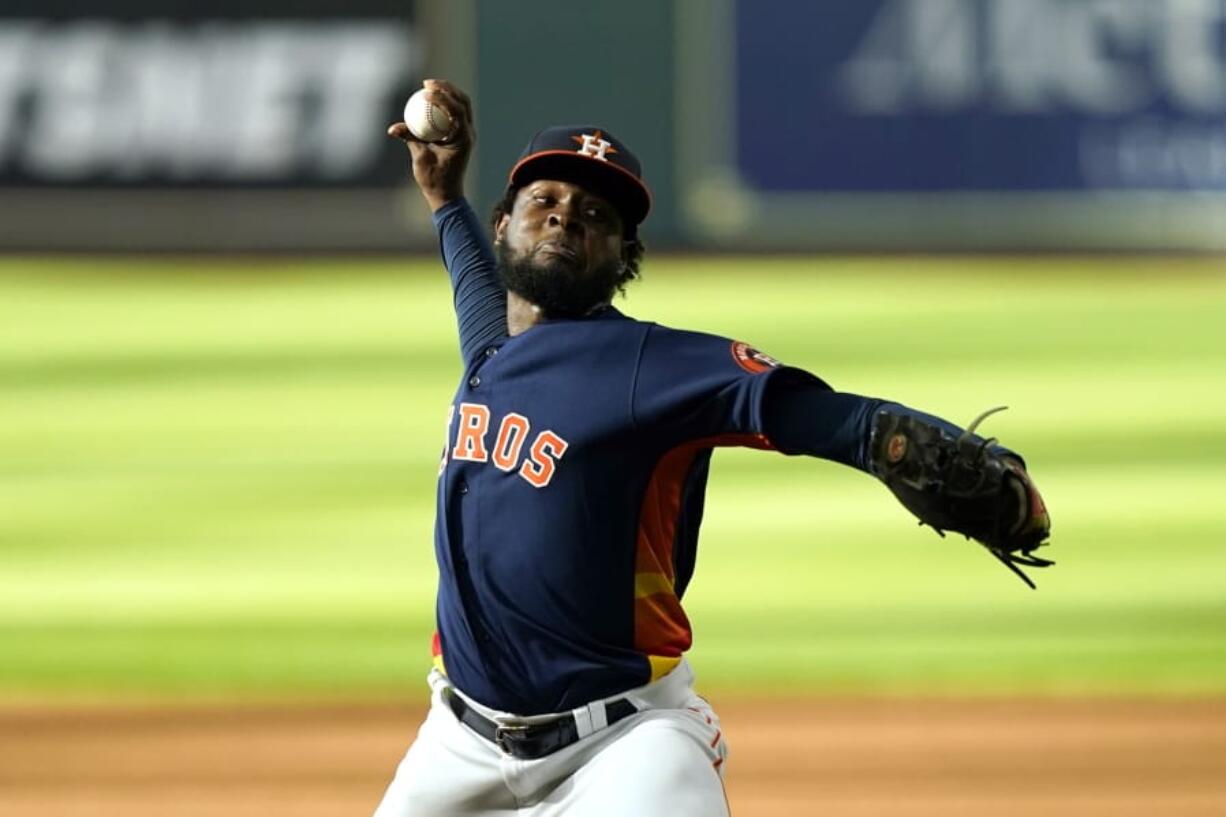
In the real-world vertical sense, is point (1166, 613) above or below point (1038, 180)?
below

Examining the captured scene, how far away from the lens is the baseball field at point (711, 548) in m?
6.55

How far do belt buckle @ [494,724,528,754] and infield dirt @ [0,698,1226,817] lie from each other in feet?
8.64

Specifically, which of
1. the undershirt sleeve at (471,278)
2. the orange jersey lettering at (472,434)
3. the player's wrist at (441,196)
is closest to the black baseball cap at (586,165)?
the undershirt sleeve at (471,278)

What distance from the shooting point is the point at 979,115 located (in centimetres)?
1302

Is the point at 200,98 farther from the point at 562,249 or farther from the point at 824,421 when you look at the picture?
the point at 824,421

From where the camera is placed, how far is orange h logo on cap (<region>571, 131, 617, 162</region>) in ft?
11.3

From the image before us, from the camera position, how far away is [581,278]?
3.42m

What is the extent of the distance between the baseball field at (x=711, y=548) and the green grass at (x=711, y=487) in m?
0.02

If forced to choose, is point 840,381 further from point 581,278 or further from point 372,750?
point 581,278

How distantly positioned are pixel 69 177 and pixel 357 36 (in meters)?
1.95

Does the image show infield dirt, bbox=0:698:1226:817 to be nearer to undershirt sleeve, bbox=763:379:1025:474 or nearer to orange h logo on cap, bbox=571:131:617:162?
orange h logo on cap, bbox=571:131:617:162

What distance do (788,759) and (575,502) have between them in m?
3.48

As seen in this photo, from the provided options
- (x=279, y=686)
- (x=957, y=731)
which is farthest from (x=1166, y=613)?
(x=279, y=686)

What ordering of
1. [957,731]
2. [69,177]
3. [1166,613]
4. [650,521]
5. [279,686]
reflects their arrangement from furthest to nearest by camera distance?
[69,177], [1166,613], [279,686], [957,731], [650,521]
